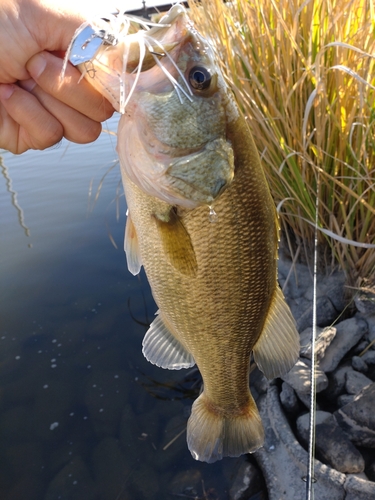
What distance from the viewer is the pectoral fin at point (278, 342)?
167 centimetres

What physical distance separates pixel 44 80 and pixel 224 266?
90 cm

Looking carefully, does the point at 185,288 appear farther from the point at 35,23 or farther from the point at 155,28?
the point at 35,23

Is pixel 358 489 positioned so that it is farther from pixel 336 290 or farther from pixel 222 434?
pixel 336 290

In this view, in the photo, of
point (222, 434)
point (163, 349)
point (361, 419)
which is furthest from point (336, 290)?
point (163, 349)

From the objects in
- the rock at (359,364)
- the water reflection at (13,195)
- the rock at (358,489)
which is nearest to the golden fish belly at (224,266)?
the rock at (358,489)

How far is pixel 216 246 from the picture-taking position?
1.41m

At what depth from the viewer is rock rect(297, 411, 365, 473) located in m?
2.23

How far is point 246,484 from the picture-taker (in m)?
2.51

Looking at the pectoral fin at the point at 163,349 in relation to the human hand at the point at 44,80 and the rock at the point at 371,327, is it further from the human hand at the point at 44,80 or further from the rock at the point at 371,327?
the rock at the point at 371,327

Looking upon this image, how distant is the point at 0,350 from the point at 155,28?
365cm

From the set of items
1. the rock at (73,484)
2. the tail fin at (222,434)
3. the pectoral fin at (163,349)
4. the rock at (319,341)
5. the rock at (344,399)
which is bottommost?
the rock at (73,484)

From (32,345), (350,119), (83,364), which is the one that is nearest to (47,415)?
(83,364)

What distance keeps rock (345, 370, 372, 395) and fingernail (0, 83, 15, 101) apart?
8.38 ft

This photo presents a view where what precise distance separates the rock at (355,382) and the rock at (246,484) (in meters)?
0.81
